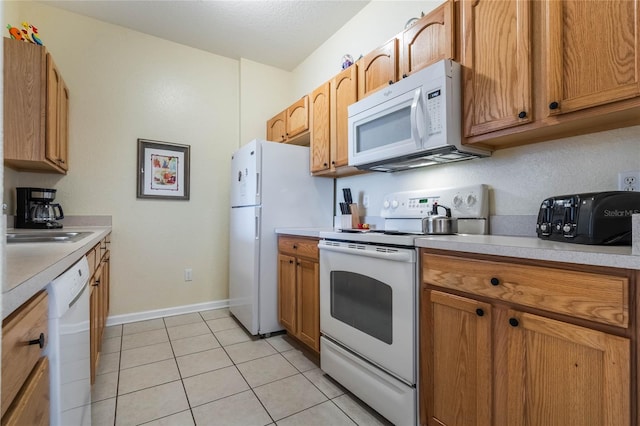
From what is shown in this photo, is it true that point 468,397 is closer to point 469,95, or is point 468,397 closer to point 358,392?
point 358,392

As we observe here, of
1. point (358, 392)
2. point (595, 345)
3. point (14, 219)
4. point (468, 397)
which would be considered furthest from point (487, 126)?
point (14, 219)

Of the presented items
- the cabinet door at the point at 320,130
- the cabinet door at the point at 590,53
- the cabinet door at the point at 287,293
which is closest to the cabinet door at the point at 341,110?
the cabinet door at the point at 320,130

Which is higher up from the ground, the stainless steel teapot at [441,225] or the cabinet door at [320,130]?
the cabinet door at [320,130]

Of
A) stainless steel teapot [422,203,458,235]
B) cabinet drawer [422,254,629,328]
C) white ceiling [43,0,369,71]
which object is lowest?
cabinet drawer [422,254,629,328]

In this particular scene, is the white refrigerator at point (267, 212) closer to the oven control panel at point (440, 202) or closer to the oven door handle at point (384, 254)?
the oven control panel at point (440, 202)

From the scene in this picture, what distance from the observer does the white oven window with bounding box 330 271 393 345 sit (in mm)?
1522

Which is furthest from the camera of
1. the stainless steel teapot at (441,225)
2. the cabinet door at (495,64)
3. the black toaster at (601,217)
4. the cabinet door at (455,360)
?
the stainless steel teapot at (441,225)

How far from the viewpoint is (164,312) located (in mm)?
3080

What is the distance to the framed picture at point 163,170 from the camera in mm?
3002

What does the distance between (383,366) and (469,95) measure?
1.35 meters

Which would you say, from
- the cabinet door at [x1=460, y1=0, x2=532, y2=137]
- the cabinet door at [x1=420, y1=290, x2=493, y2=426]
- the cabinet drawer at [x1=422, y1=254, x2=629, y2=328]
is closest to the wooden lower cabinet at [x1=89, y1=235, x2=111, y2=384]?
the cabinet door at [x1=420, y1=290, x2=493, y2=426]

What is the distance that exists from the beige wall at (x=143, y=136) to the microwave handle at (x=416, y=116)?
2260 millimetres

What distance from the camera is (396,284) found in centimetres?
146

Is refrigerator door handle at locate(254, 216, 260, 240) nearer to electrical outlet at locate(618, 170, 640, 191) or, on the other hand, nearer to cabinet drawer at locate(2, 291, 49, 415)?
cabinet drawer at locate(2, 291, 49, 415)
